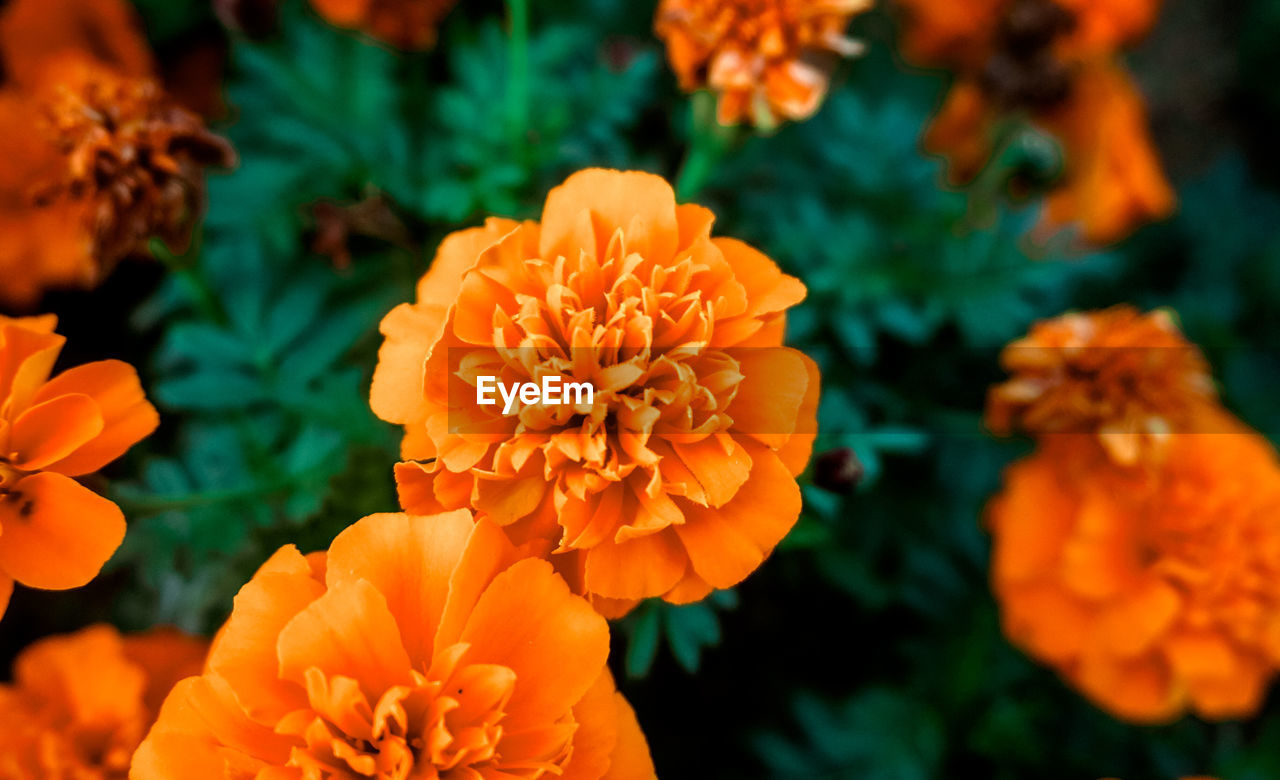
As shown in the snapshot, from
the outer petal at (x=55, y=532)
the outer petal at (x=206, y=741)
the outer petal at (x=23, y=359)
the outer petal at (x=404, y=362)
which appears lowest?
the outer petal at (x=206, y=741)

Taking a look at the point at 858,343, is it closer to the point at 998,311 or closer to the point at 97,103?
the point at 998,311

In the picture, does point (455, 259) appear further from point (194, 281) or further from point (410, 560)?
point (194, 281)

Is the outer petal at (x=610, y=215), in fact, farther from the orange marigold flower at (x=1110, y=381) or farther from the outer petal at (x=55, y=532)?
the orange marigold flower at (x=1110, y=381)

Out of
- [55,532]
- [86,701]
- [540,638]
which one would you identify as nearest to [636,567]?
[540,638]

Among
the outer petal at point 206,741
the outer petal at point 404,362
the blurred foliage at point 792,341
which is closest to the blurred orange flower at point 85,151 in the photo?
the blurred foliage at point 792,341

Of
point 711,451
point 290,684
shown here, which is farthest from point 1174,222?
point 290,684

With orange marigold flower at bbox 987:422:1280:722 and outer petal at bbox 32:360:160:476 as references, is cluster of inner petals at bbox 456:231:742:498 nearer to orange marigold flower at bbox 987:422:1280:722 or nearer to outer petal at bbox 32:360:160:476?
outer petal at bbox 32:360:160:476

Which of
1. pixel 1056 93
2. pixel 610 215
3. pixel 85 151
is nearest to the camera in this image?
pixel 610 215
